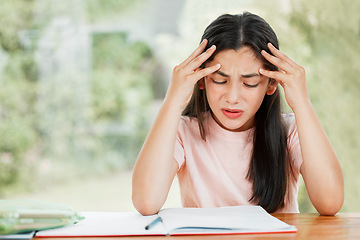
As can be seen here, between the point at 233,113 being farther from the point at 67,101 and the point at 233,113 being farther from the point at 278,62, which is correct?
the point at 67,101

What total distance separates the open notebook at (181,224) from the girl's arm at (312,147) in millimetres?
209

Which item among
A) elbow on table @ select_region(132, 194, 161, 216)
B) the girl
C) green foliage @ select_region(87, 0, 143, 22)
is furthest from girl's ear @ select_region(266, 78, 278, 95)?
green foliage @ select_region(87, 0, 143, 22)

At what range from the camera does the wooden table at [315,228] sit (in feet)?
3.10

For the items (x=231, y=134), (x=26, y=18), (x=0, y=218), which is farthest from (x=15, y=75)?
(x=0, y=218)

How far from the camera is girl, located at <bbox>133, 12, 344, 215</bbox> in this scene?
1.26m

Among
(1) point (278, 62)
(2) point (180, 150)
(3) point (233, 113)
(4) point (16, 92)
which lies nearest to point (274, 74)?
(1) point (278, 62)

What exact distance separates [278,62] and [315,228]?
48 cm

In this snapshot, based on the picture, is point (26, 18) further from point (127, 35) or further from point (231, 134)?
point (231, 134)

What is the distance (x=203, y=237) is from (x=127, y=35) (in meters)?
3.06

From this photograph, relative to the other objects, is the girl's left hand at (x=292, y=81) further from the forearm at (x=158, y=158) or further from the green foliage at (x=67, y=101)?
the green foliage at (x=67, y=101)

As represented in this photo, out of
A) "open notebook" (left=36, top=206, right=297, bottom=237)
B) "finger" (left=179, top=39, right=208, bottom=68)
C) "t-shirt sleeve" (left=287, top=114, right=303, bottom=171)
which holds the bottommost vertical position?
"open notebook" (left=36, top=206, right=297, bottom=237)

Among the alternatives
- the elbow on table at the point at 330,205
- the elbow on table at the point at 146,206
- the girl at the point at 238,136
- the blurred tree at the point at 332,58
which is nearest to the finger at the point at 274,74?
the girl at the point at 238,136

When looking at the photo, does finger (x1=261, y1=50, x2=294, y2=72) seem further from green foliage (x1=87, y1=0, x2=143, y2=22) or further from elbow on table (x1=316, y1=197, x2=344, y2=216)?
green foliage (x1=87, y1=0, x2=143, y2=22)

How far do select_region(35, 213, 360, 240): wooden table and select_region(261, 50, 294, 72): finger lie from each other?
1.32 ft
